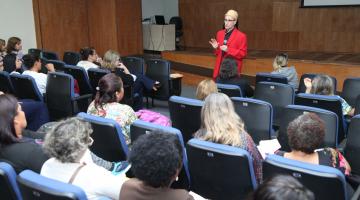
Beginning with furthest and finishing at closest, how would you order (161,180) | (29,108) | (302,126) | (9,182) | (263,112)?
(29,108) → (263,112) → (302,126) → (9,182) → (161,180)

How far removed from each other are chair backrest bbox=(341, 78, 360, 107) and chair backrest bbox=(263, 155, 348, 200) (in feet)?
9.47

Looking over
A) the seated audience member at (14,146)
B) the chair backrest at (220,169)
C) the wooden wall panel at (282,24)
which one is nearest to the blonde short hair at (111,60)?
the seated audience member at (14,146)

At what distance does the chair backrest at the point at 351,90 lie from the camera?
447 centimetres

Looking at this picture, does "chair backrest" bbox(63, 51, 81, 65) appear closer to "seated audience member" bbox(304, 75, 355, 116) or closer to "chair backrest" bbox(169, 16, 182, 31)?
"chair backrest" bbox(169, 16, 182, 31)

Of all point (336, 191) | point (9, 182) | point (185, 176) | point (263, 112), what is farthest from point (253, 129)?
point (9, 182)

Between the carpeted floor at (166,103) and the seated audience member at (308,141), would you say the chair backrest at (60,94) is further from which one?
the seated audience member at (308,141)

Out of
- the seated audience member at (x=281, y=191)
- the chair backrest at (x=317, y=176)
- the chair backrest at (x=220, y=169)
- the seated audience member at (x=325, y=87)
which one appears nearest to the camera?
the seated audience member at (x=281, y=191)

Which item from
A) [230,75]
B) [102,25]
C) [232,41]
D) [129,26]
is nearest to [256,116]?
[230,75]

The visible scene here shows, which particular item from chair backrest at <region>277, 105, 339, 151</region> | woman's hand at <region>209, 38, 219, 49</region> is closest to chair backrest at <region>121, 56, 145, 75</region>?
woman's hand at <region>209, 38, 219, 49</region>

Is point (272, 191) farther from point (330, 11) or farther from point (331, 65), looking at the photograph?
point (330, 11)

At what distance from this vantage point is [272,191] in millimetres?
1124

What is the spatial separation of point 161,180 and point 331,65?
581 cm

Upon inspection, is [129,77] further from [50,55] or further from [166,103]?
[50,55]

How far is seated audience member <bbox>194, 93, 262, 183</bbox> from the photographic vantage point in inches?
95.3
